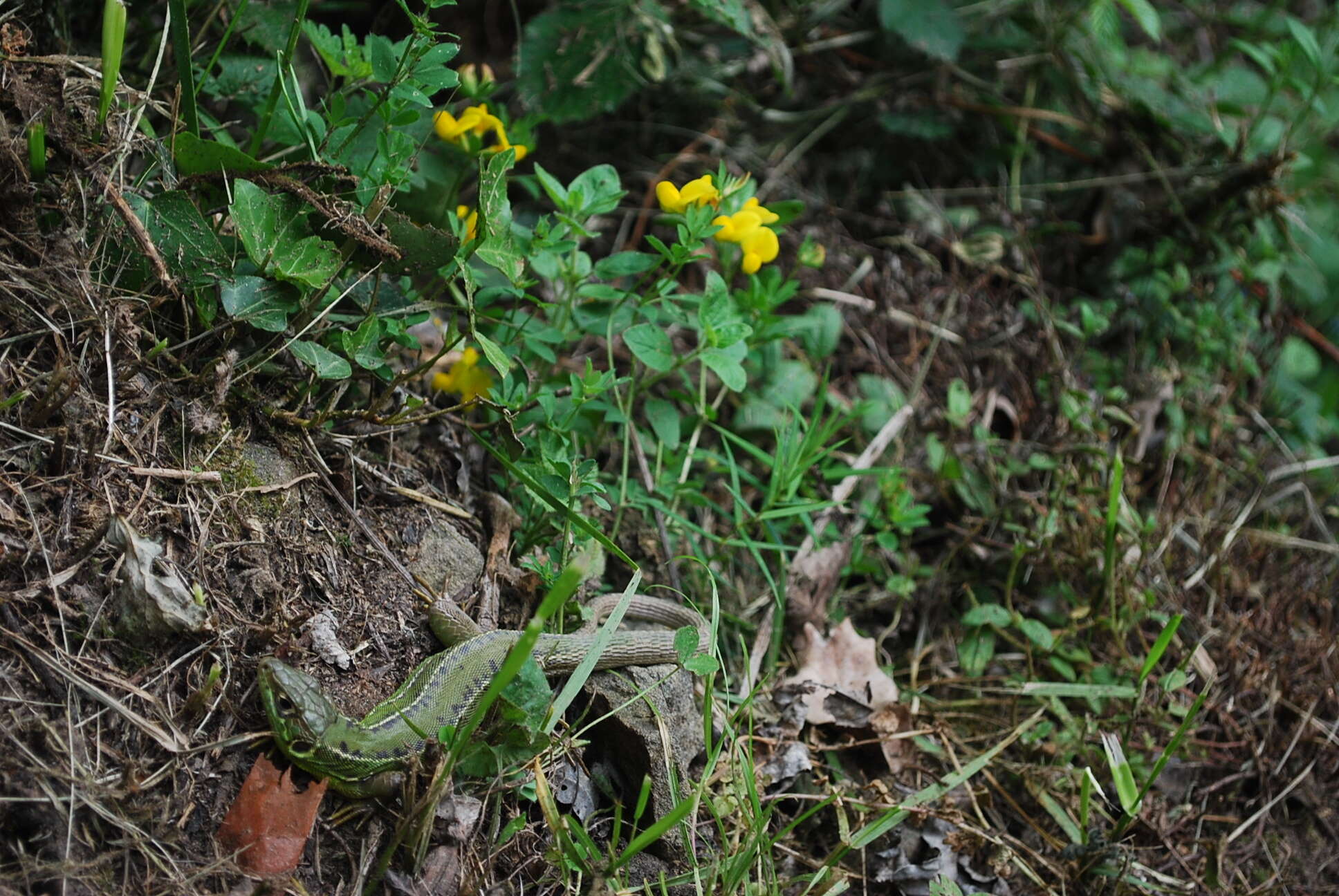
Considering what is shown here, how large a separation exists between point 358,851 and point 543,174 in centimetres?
194

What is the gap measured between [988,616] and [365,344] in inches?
93.4

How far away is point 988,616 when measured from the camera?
11.6 ft

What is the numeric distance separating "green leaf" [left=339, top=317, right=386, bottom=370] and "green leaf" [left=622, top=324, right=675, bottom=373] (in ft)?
2.44

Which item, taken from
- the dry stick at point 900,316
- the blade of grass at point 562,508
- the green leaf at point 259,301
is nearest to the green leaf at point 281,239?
the green leaf at point 259,301

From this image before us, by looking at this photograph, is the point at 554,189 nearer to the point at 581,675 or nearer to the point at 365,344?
the point at 365,344

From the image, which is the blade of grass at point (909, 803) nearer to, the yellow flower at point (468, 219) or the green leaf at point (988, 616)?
the green leaf at point (988, 616)

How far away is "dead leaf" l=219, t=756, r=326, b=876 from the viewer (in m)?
2.13

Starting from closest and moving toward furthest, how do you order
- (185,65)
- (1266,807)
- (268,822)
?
(268,822), (185,65), (1266,807)

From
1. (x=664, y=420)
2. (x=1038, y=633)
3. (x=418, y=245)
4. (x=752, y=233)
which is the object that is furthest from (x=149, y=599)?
(x=1038, y=633)

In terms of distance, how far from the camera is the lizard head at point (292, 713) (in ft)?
7.32

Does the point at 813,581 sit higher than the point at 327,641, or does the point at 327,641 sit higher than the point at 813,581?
the point at 327,641

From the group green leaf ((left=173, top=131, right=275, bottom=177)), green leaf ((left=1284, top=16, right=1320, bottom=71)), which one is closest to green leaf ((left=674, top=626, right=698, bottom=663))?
Answer: green leaf ((left=173, top=131, right=275, bottom=177))

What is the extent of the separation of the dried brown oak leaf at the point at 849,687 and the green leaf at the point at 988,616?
0.39 metres

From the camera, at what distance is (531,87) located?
157 inches
